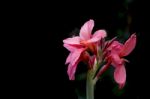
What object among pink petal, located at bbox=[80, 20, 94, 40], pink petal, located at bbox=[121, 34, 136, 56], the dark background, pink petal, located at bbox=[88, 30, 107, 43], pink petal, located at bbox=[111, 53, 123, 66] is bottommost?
pink petal, located at bbox=[111, 53, 123, 66]

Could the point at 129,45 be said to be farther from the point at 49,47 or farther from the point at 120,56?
the point at 49,47

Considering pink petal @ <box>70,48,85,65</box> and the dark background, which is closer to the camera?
pink petal @ <box>70,48,85,65</box>

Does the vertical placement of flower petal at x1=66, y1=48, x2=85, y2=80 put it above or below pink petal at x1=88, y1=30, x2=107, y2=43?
below

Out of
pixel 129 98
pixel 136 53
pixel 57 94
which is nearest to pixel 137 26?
pixel 136 53

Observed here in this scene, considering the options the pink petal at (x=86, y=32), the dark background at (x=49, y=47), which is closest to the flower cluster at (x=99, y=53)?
the pink petal at (x=86, y=32)

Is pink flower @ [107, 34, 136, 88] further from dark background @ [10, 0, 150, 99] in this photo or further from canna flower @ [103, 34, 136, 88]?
dark background @ [10, 0, 150, 99]

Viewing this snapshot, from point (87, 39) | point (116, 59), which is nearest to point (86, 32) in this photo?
point (87, 39)

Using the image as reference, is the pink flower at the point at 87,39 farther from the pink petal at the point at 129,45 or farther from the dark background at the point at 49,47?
the dark background at the point at 49,47

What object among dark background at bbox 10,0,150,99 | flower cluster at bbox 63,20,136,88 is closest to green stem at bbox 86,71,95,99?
flower cluster at bbox 63,20,136,88
